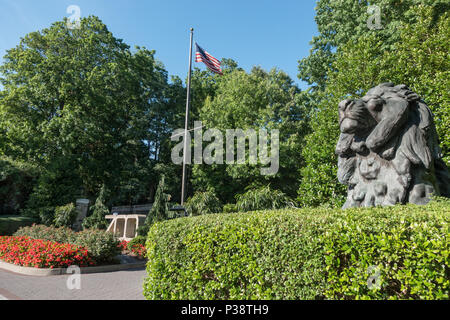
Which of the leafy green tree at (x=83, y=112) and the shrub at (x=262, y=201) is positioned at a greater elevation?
the leafy green tree at (x=83, y=112)

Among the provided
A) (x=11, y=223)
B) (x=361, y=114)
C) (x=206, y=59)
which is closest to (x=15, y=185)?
(x=11, y=223)

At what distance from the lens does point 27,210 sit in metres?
18.8

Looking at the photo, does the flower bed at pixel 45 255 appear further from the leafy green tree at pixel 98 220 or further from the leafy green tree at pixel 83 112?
the leafy green tree at pixel 83 112

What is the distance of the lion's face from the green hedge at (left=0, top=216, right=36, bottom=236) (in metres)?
19.5

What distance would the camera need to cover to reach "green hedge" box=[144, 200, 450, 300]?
2545 mm

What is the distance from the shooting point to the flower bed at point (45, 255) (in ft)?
26.7

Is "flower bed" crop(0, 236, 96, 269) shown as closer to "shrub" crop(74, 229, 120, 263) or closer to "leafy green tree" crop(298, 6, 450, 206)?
"shrub" crop(74, 229, 120, 263)

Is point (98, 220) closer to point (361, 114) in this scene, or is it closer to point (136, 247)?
point (136, 247)

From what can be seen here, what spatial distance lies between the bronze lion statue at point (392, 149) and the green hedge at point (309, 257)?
1536mm

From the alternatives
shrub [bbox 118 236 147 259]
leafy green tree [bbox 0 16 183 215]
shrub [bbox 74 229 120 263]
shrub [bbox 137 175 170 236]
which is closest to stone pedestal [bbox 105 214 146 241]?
shrub [bbox 137 175 170 236]

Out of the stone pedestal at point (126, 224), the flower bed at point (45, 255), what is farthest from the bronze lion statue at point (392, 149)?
the stone pedestal at point (126, 224)

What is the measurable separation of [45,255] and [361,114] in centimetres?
1007

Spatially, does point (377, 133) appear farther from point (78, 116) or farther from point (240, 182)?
point (78, 116)
